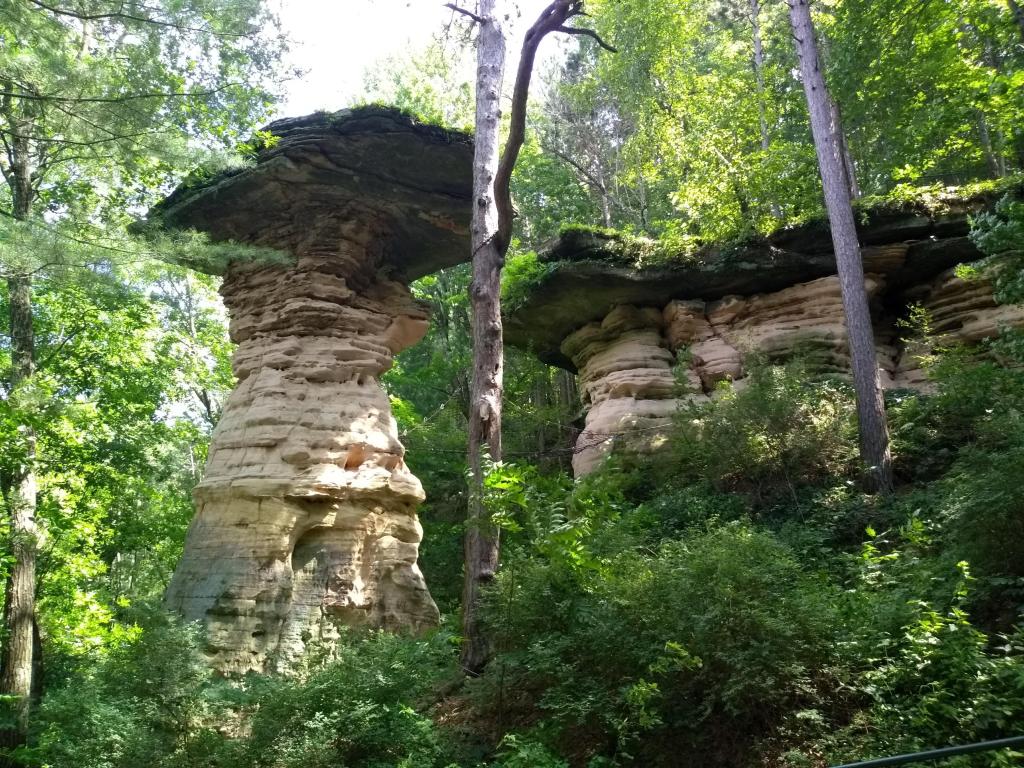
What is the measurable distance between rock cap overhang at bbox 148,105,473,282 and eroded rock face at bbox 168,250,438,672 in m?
0.68

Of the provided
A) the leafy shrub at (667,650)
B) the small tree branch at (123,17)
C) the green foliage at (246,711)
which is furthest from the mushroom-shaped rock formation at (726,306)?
the small tree branch at (123,17)

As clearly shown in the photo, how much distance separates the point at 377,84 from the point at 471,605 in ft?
69.4

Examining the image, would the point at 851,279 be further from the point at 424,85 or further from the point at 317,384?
the point at 424,85

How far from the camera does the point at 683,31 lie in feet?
63.7

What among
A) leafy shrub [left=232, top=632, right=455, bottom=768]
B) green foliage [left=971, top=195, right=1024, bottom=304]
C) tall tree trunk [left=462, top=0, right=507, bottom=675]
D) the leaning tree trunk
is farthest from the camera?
the leaning tree trunk

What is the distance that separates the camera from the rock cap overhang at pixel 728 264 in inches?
489

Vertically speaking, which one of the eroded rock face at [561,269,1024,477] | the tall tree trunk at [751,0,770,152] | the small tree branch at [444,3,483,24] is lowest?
the eroded rock face at [561,269,1024,477]

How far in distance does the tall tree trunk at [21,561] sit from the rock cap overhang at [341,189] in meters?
2.39

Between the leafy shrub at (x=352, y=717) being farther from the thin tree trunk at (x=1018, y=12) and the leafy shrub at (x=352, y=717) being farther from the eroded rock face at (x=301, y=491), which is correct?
the thin tree trunk at (x=1018, y=12)

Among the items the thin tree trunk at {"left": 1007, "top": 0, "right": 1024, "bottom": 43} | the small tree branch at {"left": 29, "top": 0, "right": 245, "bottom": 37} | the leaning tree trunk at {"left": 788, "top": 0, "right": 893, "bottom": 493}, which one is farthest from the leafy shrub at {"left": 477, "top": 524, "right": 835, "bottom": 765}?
the thin tree trunk at {"left": 1007, "top": 0, "right": 1024, "bottom": 43}

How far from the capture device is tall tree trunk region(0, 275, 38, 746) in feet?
28.2

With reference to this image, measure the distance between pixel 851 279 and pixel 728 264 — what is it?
3044 millimetres

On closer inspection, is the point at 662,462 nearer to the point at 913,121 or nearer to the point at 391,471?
the point at 391,471

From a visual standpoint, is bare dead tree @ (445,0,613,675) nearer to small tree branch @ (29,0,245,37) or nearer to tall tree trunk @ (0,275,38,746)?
small tree branch @ (29,0,245,37)
